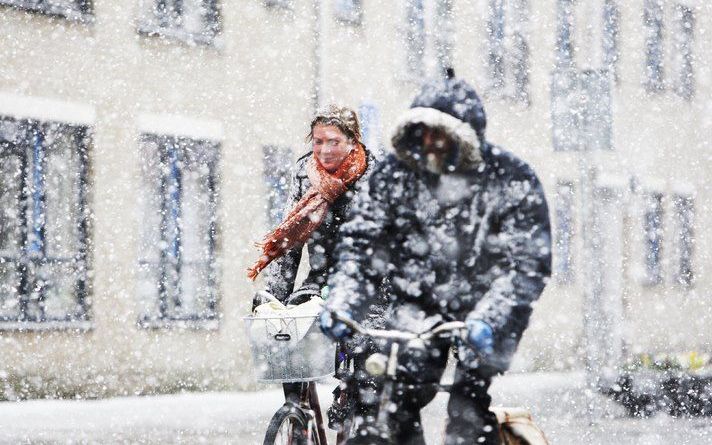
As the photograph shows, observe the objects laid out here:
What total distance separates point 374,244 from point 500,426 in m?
0.85

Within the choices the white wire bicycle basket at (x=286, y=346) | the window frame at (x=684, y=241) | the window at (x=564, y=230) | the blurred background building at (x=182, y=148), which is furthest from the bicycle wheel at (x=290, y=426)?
the window frame at (x=684, y=241)

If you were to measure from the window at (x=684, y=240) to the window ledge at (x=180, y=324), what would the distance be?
11493mm

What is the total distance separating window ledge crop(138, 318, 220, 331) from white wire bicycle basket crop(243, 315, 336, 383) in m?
8.37

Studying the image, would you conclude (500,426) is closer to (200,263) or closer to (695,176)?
(200,263)

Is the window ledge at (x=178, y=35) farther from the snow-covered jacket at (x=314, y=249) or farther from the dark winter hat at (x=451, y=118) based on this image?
the dark winter hat at (x=451, y=118)

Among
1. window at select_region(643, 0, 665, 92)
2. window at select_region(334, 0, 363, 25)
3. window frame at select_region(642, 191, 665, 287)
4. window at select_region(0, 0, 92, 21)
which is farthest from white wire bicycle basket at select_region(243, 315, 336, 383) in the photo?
window at select_region(643, 0, 665, 92)

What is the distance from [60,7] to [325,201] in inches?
321

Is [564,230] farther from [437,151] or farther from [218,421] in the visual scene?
[437,151]

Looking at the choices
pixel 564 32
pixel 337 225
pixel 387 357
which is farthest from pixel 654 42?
pixel 387 357

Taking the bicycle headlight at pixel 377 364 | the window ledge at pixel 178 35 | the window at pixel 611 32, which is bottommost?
the bicycle headlight at pixel 377 364

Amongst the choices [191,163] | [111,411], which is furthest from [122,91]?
[111,411]

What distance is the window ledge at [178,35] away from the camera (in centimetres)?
1349

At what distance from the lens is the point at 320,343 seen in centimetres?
518

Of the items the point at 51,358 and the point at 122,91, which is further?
the point at 122,91
